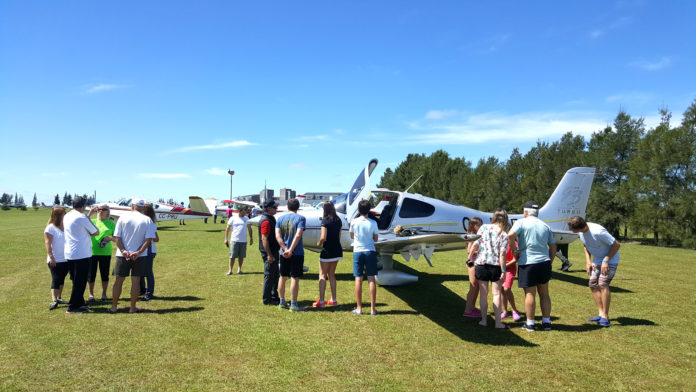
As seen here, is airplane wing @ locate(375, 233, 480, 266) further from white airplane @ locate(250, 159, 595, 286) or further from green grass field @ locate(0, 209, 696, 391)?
green grass field @ locate(0, 209, 696, 391)

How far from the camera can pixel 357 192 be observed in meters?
8.60

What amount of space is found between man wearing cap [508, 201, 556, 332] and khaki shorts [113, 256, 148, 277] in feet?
18.0

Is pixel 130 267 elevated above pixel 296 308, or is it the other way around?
pixel 130 267

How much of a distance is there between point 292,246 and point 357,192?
117 inches

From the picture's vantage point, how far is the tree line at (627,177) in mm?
21234

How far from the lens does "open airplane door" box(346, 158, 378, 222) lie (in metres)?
8.38

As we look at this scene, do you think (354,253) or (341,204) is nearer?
(354,253)

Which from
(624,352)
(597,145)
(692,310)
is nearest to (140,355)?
(624,352)

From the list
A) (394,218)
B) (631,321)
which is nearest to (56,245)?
(394,218)

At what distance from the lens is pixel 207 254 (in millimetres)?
13281

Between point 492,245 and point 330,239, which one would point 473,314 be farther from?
point 330,239

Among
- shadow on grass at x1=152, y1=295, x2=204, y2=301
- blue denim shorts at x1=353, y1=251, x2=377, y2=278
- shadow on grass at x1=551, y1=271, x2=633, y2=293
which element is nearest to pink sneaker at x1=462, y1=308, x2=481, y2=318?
blue denim shorts at x1=353, y1=251, x2=377, y2=278

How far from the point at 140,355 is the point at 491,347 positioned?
4.21 m

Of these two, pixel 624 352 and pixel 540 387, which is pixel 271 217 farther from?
pixel 624 352
